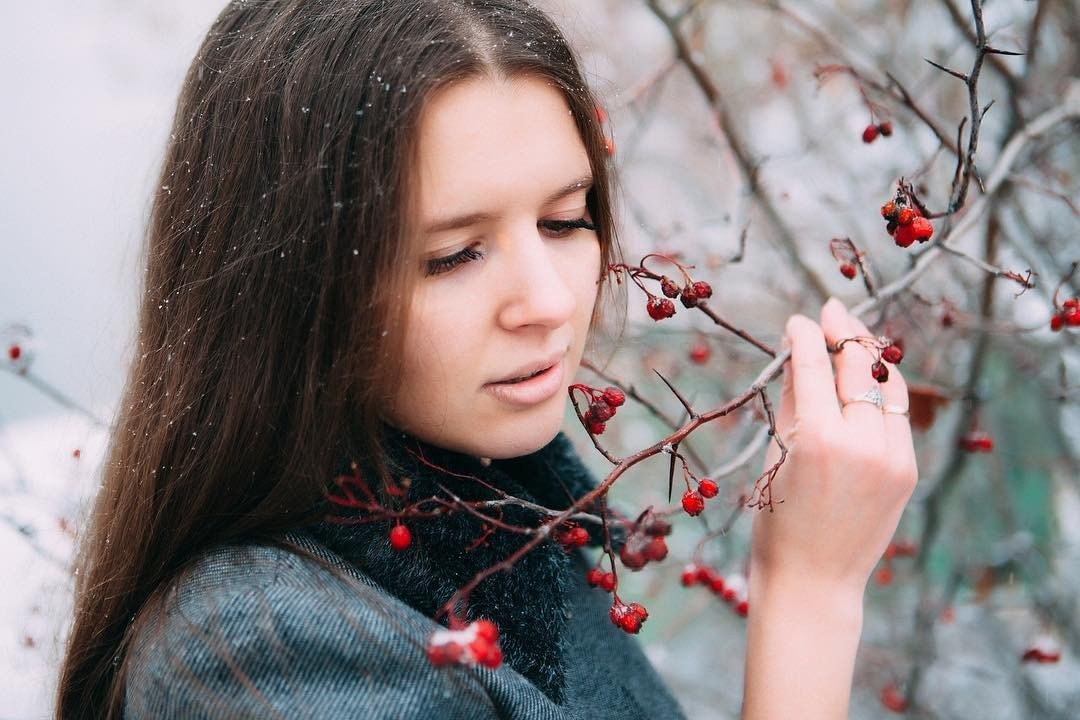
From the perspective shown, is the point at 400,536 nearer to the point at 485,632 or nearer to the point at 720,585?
the point at 485,632

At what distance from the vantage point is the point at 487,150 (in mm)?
983

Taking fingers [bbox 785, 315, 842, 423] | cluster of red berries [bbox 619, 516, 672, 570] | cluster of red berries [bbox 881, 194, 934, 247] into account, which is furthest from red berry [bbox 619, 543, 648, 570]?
cluster of red berries [bbox 881, 194, 934, 247]

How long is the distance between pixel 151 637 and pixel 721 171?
10.9ft

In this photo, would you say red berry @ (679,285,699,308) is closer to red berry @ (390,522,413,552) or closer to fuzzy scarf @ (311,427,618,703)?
fuzzy scarf @ (311,427,618,703)

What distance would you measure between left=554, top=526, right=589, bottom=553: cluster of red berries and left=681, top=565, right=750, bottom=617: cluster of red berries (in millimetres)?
557

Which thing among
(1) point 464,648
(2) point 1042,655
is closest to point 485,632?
(1) point 464,648

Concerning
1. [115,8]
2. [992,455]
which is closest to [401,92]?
[992,455]

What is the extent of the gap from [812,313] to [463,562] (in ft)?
6.27

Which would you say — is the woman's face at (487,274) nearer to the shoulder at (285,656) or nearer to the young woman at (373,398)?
the young woman at (373,398)

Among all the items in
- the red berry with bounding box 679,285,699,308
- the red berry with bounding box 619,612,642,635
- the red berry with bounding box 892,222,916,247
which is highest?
the red berry with bounding box 892,222,916,247

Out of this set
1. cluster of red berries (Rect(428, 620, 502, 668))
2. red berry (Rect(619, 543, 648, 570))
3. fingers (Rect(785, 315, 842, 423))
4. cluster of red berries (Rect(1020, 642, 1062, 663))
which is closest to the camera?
cluster of red berries (Rect(428, 620, 502, 668))

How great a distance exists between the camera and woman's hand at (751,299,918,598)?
110 centimetres

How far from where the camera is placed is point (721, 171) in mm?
3838

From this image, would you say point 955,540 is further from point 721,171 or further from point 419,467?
point 419,467
